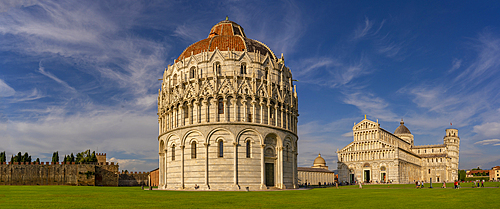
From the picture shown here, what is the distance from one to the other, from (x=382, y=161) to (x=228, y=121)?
312 feet

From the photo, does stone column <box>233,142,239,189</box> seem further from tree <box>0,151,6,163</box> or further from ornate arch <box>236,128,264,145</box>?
A: tree <box>0,151,6,163</box>

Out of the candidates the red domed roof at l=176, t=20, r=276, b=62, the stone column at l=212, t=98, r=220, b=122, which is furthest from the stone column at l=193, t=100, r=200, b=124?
the red domed roof at l=176, t=20, r=276, b=62

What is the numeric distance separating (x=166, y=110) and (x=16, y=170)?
53107 millimetres

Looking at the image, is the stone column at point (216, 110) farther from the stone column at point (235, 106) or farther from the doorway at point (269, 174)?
the doorway at point (269, 174)

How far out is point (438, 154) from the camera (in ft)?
494

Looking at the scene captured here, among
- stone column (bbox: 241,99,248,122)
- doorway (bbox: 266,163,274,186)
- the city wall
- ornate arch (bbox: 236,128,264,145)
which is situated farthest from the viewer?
the city wall

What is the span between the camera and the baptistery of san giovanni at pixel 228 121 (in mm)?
46938

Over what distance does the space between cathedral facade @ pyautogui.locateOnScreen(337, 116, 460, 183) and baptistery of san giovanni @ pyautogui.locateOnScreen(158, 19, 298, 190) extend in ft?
271

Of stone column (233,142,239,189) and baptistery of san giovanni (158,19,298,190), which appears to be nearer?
stone column (233,142,239,189)

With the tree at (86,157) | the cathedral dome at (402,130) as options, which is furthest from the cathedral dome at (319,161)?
the tree at (86,157)

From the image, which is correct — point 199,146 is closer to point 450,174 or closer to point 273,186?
point 273,186

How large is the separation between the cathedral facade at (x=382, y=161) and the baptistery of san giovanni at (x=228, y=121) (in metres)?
82.6

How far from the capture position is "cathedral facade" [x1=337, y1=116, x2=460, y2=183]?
126000 millimetres

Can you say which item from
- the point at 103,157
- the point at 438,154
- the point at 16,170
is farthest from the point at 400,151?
the point at 16,170
